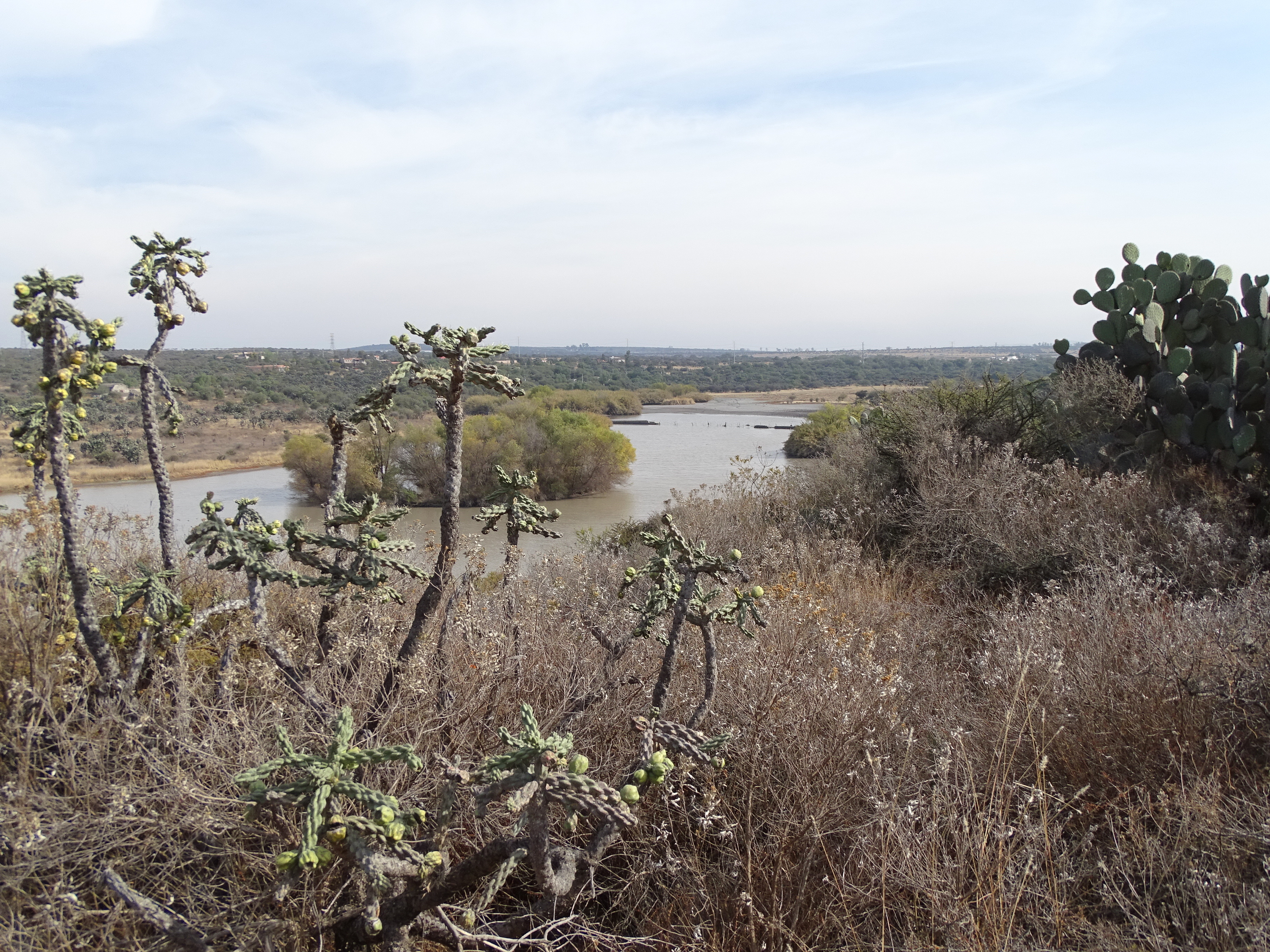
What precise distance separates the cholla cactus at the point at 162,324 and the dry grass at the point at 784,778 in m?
0.63

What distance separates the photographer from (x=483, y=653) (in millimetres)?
2914

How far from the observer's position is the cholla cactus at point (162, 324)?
243cm

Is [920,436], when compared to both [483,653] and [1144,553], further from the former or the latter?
[483,653]

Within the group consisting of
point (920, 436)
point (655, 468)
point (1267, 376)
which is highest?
point (1267, 376)

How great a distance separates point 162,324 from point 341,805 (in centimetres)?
160

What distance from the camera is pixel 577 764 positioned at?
173 centimetres

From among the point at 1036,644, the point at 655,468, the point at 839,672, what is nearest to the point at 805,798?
the point at 839,672

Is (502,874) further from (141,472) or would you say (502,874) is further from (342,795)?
(141,472)

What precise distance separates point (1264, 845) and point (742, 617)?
5.35ft

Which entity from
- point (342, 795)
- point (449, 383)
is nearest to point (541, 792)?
point (342, 795)

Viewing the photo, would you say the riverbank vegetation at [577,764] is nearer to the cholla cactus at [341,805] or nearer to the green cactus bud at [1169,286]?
the cholla cactus at [341,805]

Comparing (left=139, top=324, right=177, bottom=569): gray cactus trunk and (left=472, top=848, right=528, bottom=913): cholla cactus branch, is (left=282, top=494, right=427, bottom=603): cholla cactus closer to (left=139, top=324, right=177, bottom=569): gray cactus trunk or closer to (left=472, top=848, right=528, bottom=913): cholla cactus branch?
(left=139, top=324, right=177, bottom=569): gray cactus trunk

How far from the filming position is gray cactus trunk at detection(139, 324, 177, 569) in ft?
7.92

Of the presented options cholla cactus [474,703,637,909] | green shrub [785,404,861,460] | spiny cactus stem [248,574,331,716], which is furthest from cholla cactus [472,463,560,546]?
green shrub [785,404,861,460]
